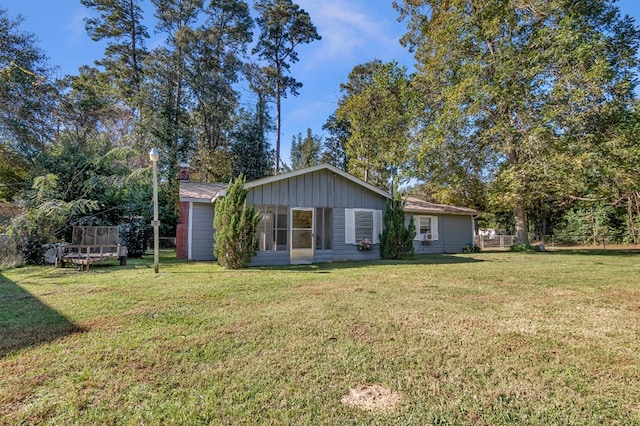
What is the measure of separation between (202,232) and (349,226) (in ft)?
16.9

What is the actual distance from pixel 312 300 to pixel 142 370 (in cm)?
281

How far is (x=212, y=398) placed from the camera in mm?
2309

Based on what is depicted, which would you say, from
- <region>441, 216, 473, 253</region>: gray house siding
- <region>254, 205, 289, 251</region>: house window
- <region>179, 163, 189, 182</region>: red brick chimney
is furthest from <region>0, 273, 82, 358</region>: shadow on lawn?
<region>441, 216, 473, 253</region>: gray house siding

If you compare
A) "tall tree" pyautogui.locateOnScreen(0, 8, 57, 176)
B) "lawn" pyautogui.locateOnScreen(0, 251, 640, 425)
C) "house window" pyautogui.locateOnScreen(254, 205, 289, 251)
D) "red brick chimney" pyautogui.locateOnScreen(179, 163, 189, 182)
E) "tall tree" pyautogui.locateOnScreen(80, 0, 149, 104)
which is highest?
"tall tree" pyautogui.locateOnScreen(80, 0, 149, 104)

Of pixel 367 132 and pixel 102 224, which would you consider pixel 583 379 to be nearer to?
pixel 102 224

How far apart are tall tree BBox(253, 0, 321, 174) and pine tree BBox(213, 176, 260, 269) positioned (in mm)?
14966

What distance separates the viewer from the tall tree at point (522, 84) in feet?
43.9

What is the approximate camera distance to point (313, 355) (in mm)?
3039

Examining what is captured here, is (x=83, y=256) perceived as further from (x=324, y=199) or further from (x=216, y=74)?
(x=216, y=74)

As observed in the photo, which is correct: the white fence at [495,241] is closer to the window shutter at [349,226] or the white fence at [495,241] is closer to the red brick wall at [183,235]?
the window shutter at [349,226]

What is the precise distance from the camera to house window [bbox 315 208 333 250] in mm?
12016

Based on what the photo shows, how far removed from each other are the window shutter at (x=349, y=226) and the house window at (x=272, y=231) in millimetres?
2379

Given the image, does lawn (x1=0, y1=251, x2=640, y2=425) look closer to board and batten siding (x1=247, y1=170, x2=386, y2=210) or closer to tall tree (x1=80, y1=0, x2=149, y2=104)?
board and batten siding (x1=247, y1=170, x2=386, y2=210)

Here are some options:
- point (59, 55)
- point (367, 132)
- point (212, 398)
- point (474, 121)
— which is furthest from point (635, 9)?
point (59, 55)
